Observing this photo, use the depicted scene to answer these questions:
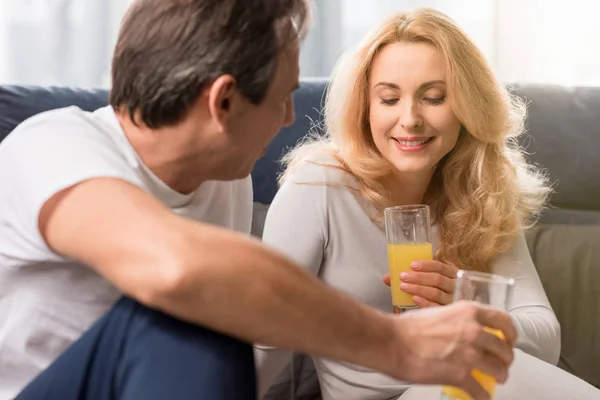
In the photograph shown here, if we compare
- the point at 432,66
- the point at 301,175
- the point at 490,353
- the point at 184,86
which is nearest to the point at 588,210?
the point at 432,66

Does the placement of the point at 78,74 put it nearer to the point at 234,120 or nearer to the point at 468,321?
the point at 234,120

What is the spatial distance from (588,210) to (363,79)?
892 mm

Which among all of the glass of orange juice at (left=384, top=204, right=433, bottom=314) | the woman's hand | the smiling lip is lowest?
the woman's hand

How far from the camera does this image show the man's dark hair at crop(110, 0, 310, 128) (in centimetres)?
132

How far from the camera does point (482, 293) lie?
132 cm

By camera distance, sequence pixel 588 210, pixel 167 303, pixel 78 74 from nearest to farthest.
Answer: pixel 167 303 → pixel 588 210 → pixel 78 74

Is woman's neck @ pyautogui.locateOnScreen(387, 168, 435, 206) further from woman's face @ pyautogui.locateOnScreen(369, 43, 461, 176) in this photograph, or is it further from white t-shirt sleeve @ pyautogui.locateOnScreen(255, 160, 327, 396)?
white t-shirt sleeve @ pyautogui.locateOnScreen(255, 160, 327, 396)

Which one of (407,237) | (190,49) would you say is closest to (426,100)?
(407,237)

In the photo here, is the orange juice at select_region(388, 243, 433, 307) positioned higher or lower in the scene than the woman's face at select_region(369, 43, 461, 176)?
lower

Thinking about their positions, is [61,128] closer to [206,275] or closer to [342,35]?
[206,275]

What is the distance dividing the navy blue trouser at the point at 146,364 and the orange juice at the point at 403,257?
2.09 feet

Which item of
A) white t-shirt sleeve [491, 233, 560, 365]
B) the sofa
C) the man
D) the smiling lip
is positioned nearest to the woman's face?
the smiling lip

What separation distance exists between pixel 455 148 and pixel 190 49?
102cm

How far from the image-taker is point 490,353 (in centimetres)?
129
